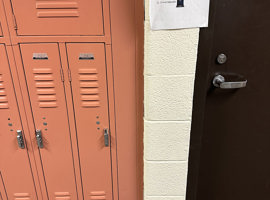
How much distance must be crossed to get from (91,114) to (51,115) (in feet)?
0.72

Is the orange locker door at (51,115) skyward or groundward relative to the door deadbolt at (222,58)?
groundward

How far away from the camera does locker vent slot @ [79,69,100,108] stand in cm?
118

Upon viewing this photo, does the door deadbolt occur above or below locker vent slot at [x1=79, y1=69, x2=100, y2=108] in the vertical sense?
above

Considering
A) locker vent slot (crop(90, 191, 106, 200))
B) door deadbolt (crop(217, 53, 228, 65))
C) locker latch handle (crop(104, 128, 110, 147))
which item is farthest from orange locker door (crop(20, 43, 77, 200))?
door deadbolt (crop(217, 53, 228, 65))

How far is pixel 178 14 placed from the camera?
929 millimetres

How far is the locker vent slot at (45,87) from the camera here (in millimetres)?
1173

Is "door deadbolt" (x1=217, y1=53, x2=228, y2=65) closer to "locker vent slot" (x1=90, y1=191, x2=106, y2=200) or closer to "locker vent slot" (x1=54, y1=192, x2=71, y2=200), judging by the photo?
"locker vent slot" (x1=90, y1=191, x2=106, y2=200)

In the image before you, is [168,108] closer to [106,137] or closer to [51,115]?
Result: [106,137]

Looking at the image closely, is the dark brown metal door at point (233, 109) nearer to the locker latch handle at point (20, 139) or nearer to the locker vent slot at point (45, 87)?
the locker vent slot at point (45, 87)

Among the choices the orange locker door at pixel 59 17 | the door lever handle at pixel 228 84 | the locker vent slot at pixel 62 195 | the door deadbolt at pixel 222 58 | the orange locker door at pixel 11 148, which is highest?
the orange locker door at pixel 59 17

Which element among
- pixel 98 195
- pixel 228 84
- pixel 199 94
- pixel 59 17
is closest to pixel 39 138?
pixel 98 195

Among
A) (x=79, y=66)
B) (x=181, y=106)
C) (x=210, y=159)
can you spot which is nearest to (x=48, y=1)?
(x=79, y=66)

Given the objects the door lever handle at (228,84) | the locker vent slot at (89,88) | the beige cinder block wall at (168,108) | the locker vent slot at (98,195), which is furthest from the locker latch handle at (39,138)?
the door lever handle at (228,84)

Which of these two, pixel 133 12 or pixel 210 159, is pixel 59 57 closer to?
pixel 133 12
